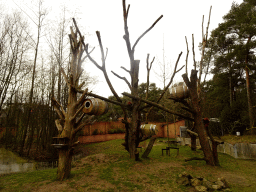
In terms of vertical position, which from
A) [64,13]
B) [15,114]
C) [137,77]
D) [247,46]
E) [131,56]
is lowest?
[15,114]

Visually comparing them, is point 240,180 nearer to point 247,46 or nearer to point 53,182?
point 53,182

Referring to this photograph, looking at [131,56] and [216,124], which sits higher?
[131,56]

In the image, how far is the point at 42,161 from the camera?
9.48 metres

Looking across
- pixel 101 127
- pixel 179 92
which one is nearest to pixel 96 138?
pixel 101 127

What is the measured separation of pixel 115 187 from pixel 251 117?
12778 millimetres

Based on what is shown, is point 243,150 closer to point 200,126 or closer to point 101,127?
point 200,126

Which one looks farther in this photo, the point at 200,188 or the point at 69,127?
the point at 69,127

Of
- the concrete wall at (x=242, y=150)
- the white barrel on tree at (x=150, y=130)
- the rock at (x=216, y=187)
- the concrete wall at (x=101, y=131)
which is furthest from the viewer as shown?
the concrete wall at (x=101, y=131)

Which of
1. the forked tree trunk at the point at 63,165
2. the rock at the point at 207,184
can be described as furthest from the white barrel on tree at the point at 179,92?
the forked tree trunk at the point at 63,165

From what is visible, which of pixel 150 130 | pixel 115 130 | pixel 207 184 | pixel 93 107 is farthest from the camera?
pixel 115 130

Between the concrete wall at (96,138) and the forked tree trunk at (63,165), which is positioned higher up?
the forked tree trunk at (63,165)

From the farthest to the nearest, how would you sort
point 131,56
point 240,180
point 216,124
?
A: 1. point 216,124
2. point 131,56
3. point 240,180

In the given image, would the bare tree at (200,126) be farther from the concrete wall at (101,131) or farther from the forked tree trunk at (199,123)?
the concrete wall at (101,131)

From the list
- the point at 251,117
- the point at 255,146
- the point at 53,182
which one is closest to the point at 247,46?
the point at 251,117
